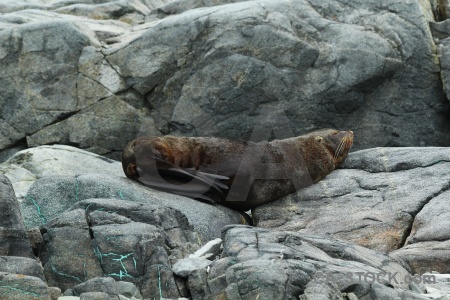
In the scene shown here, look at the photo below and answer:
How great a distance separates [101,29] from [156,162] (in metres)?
4.26

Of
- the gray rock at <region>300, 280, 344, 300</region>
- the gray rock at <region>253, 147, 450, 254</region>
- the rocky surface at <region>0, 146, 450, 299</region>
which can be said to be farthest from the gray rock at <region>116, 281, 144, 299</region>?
the gray rock at <region>253, 147, 450, 254</region>

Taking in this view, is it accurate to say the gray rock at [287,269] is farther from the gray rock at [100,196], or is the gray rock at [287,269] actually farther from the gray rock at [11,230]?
the gray rock at [100,196]

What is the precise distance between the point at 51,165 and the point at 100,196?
1.80m

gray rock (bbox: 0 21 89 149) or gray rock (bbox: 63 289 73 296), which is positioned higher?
gray rock (bbox: 63 289 73 296)

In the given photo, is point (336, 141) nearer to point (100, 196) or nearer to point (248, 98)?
point (248, 98)

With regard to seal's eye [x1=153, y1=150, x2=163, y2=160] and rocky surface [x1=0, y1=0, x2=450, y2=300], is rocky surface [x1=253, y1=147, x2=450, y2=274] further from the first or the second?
seal's eye [x1=153, y1=150, x2=163, y2=160]

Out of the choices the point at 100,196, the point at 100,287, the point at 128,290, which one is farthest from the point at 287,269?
the point at 100,196

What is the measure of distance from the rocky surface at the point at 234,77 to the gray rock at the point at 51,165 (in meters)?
1.49

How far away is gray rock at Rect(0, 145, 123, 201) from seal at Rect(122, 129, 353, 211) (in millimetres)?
703

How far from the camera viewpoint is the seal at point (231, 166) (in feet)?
34.3

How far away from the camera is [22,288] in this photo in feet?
19.1

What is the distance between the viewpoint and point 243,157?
11.0 metres

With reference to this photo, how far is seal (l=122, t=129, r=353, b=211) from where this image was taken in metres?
10.4

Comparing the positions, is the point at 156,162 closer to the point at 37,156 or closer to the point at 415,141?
the point at 37,156
